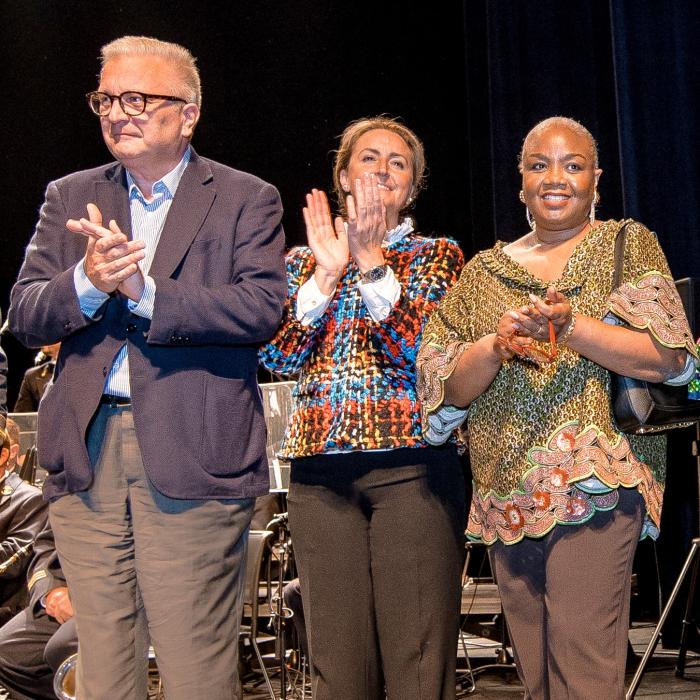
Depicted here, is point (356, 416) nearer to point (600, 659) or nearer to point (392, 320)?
point (392, 320)

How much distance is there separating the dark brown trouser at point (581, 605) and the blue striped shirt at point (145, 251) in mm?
916

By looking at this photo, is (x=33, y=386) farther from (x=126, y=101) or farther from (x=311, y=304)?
(x=126, y=101)

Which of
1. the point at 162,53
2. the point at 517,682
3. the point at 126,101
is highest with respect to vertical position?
the point at 162,53

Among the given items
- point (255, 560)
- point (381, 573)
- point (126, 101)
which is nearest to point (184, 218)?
point (126, 101)

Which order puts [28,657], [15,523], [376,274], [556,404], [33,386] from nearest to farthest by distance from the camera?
[556,404] < [376,274] < [28,657] < [15,523] < [33,386]

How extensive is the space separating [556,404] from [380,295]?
1.46 feet

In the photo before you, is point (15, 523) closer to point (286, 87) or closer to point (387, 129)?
point (387, 129)

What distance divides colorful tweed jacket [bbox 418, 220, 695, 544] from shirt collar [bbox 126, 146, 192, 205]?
2.13 ft

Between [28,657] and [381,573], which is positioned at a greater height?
[381,573]

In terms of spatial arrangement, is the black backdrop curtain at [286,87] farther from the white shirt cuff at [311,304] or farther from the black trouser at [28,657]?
the white shirt cuff at [311,304]

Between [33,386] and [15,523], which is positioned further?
[33,386]

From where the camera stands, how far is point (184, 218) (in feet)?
6.63

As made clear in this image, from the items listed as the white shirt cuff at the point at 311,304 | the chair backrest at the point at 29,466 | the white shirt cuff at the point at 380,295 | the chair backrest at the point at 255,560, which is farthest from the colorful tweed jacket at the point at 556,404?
the chair backrest at the point at 29,466

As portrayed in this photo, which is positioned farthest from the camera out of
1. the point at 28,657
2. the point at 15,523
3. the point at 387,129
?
the point at 15,523
